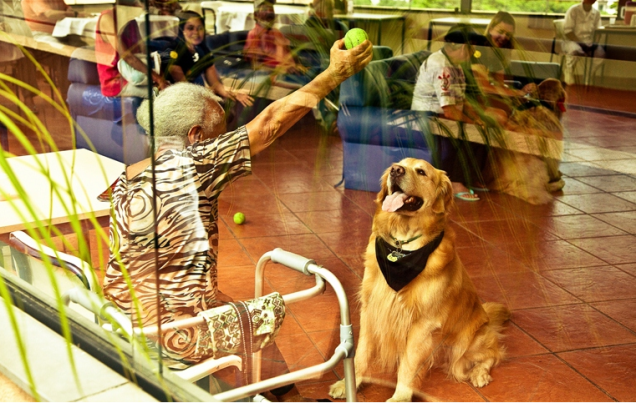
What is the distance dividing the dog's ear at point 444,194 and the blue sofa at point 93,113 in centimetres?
48

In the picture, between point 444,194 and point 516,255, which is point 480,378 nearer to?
point 516,255

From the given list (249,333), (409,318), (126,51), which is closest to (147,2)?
(126,51)

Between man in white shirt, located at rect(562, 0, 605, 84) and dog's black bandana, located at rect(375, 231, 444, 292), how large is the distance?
416 millimetres

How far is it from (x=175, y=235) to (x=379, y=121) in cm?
41

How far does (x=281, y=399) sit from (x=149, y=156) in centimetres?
55

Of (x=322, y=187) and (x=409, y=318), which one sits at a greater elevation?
(x=322, y=187)

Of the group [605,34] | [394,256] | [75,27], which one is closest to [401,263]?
[394,256]

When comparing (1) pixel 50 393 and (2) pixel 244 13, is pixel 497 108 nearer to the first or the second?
(2) pixel 244 13

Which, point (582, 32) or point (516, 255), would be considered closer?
point (582, 32)

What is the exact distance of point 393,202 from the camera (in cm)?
122

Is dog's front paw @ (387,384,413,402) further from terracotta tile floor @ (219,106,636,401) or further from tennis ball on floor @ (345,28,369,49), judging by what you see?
tennis ball on floor @ (345,28,369,49)

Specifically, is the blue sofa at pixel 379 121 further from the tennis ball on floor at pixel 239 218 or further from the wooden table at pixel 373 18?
the tennis ball on floor at pixel 239 218

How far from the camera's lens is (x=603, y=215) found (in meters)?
1.00

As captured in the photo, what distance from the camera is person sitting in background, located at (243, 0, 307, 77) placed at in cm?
113
